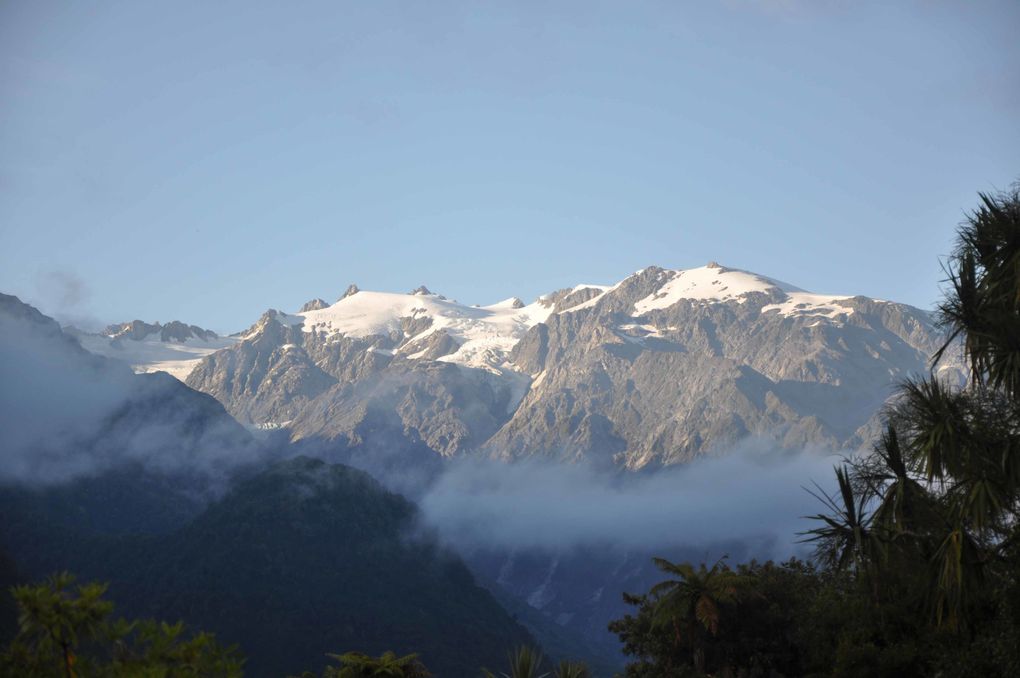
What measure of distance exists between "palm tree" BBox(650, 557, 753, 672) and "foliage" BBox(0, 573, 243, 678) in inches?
1514

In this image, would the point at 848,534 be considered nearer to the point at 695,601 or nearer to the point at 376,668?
the point at 695,601

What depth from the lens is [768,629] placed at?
79312 mm

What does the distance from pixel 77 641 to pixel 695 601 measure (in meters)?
43.8

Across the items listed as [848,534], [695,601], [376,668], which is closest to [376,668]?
[376,668]

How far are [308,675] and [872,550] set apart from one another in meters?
45.6

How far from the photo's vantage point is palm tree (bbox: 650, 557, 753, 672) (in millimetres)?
73250

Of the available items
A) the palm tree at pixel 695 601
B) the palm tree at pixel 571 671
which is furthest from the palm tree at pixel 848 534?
the palm tree at pixel 695 601

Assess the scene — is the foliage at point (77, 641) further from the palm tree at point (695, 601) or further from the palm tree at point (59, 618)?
the palm tree at point (695, 601)

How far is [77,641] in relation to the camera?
129ft

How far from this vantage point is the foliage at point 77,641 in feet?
127

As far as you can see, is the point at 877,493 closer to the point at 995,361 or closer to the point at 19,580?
the point at 995,361

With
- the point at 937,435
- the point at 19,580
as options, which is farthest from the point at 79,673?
the point at 19,580

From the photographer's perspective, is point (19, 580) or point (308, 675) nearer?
point (308, 675)

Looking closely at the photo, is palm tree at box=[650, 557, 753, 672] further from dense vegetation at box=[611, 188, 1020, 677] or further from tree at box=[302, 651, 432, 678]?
tree at box=[302, 651, 432, 678]
